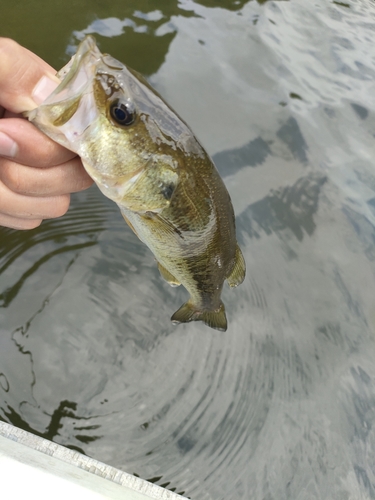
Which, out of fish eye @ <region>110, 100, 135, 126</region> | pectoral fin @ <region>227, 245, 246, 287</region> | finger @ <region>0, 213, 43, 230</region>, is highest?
fish eye @ <region>110, 100, 135, 126</region>

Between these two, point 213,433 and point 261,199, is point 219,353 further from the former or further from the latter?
point 261,199

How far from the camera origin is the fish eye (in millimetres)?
1232

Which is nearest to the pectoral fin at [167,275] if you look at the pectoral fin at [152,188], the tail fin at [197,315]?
the tail fin at [197,315]

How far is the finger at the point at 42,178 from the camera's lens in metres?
1.34

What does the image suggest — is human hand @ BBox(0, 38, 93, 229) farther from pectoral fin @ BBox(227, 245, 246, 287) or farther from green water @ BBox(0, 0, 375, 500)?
green water @ BBox(0, 0, 375, 500)

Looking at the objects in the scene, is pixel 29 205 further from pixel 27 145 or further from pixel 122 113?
pixel 122 113

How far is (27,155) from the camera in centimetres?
126

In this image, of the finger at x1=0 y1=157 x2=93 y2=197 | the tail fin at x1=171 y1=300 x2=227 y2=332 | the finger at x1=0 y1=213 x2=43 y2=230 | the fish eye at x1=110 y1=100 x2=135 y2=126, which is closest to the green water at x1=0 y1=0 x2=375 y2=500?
the tail fin at x1=171 y1=300 x2=227 y2=332

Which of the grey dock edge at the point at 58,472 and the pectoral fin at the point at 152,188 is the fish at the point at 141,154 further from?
the grey dock edge at the point at 58,472

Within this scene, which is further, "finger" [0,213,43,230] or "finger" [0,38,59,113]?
"finger" [0,213,43,230]

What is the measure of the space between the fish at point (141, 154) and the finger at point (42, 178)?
0.52 ft

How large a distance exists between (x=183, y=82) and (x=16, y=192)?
2754 millimetres

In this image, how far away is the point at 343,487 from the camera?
7.92 ft

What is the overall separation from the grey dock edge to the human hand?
85cm
